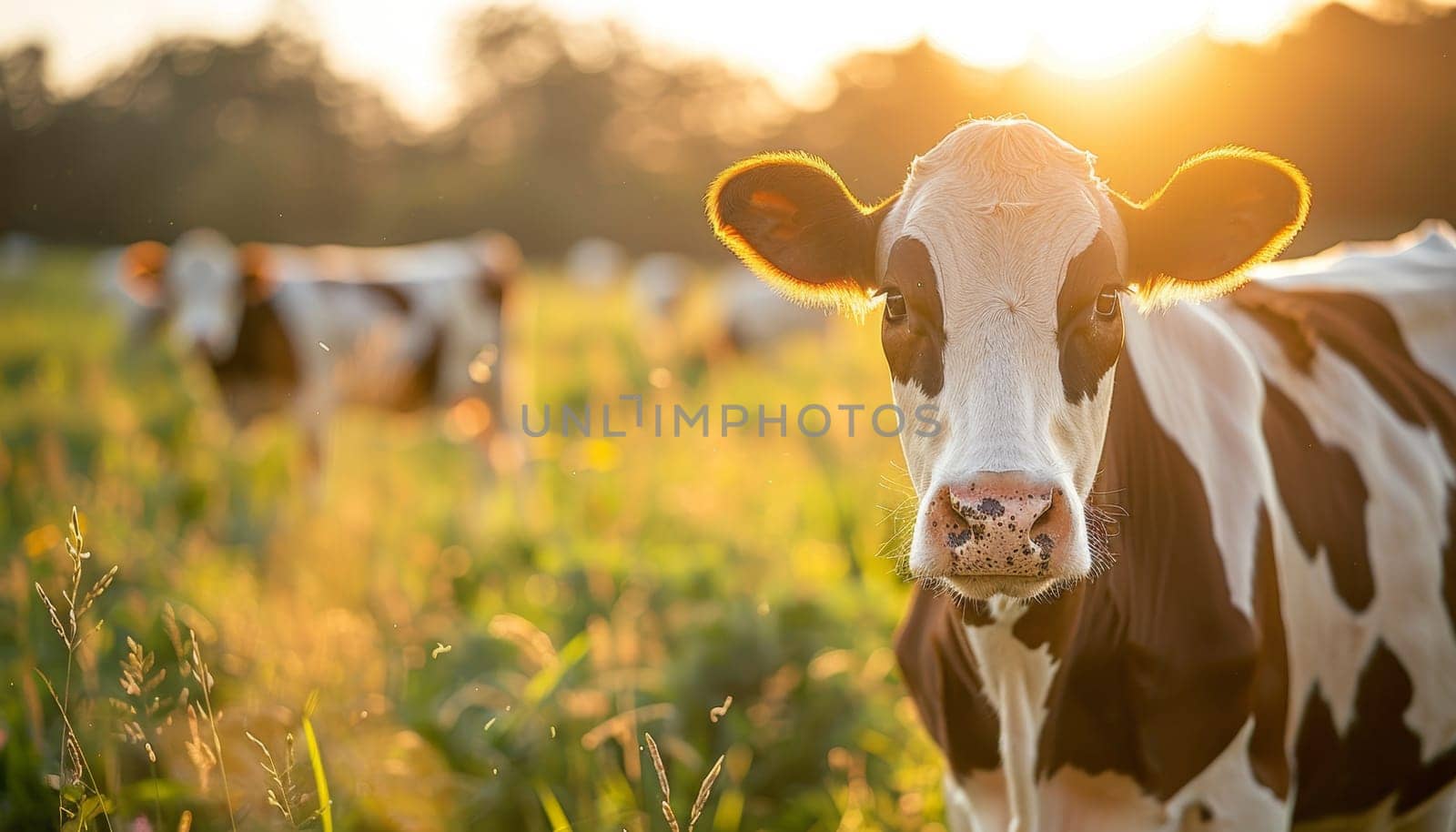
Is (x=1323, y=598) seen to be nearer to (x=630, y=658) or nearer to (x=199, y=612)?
(x=630, y=658)

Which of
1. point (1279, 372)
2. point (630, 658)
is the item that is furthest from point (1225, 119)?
point (630, 658)

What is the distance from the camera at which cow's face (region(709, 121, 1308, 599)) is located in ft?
6.05

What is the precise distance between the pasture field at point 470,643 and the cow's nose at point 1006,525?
0.65 metres

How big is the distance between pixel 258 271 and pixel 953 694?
9301mm

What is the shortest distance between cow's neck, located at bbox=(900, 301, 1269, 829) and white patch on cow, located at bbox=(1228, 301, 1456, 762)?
0.28 m

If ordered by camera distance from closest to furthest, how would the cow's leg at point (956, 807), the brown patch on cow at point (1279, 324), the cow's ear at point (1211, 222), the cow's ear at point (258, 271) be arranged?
the cow's ear at point (1211, 222)
the cow's leg at point (956, 807)
the brown patch on cow at point (1279, 324)
the cow's ear at point (258, 271)

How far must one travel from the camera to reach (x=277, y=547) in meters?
5.88

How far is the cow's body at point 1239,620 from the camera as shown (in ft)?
7.05

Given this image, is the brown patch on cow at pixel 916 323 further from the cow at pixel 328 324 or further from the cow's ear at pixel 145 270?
the cow's ear at pixel 145 270

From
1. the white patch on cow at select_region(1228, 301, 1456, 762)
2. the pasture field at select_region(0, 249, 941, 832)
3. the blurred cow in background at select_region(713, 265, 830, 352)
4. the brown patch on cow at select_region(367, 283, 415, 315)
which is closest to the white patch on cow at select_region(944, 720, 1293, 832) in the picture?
the white patch on cow at select_region(1228, 301, 1456, 762)

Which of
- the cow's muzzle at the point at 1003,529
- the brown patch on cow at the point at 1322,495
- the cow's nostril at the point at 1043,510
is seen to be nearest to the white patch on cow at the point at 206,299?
the brown patch on cow at the point at 1322,495

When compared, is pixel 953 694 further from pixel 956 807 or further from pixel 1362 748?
pixel 1362 748

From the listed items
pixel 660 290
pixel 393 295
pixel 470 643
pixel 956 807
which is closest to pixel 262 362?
pixel 393 295

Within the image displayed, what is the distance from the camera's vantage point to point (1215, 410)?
2471 mm
